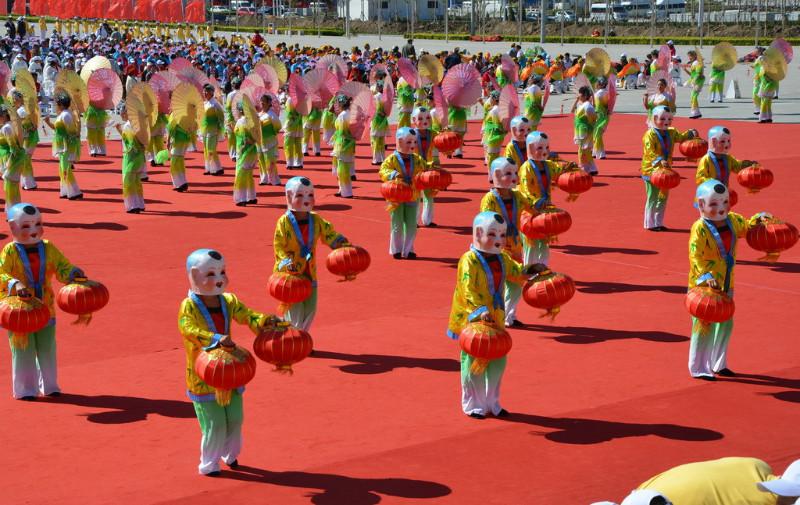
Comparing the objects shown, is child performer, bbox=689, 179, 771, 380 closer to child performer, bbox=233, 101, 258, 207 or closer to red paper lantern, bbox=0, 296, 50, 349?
red paper lantern, bbox=0, 296, 50, 349

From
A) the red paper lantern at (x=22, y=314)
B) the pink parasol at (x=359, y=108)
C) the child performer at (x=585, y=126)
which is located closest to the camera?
the red paper lantern at (x=22, y=314)

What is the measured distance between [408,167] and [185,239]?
3.93m

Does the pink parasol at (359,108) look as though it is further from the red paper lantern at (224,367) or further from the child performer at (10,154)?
the red paper lantern at (224,367)

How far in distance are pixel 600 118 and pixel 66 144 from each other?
11.1m

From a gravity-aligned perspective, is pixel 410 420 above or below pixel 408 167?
below

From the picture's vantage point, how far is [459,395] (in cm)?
1107

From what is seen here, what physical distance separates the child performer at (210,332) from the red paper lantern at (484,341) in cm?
157

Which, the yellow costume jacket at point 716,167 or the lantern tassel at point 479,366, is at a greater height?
the yellow costume jacket at point 716,167

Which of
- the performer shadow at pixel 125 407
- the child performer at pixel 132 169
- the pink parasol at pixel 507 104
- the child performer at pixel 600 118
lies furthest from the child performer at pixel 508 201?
the child performer at pixel 600 118

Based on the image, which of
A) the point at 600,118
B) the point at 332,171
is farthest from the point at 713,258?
the point at 600,118

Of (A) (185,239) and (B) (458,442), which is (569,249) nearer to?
(A) (185,239)

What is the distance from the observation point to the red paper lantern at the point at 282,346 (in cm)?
889

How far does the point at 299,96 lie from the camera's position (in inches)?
1017

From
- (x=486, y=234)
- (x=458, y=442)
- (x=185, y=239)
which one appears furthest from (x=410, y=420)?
(x=185, y=239)
